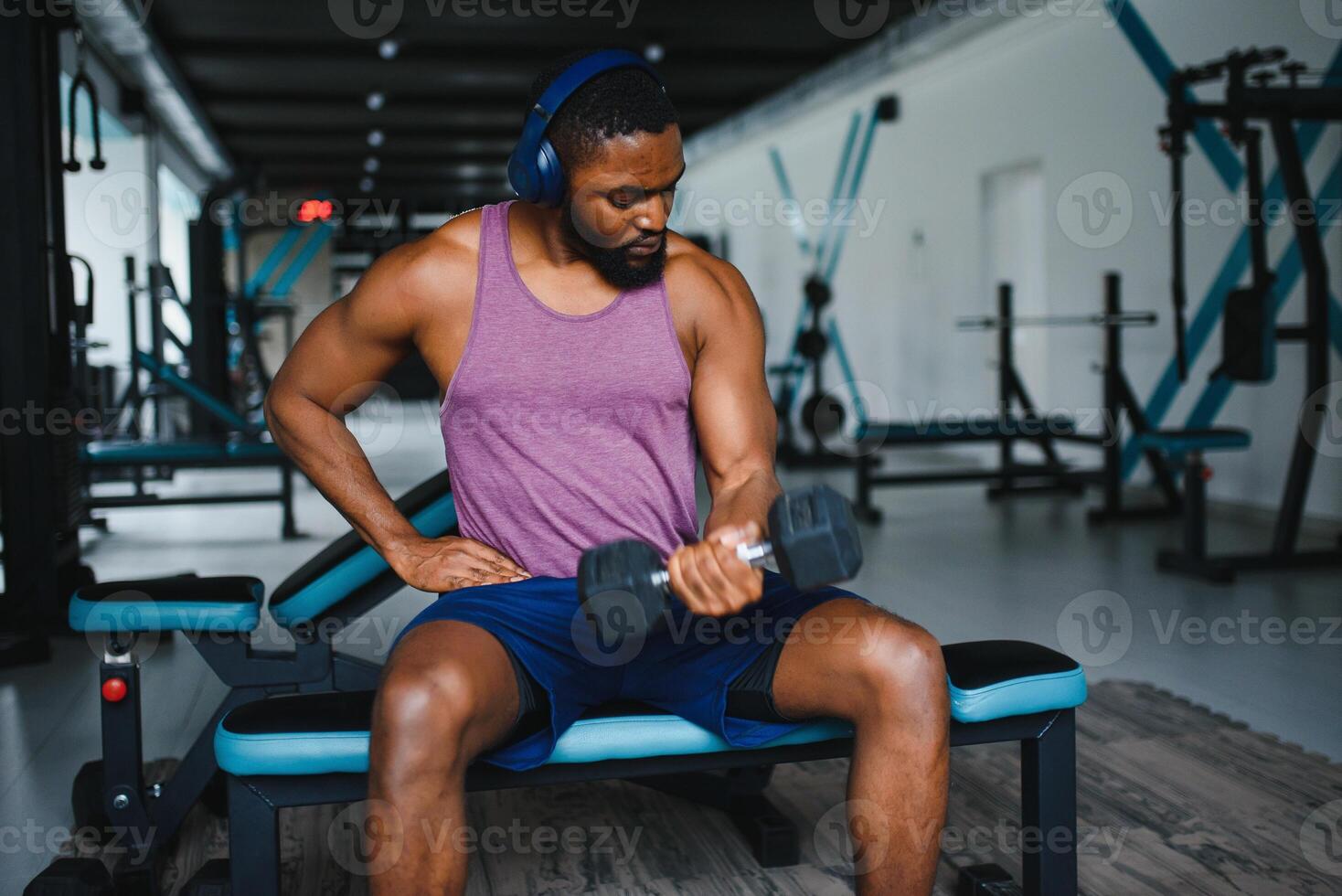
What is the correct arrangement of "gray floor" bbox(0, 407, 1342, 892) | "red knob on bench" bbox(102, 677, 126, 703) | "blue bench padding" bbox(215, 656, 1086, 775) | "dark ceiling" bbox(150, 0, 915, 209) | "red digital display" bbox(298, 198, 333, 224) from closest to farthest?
1. "blue bench padding" bbox(215, 656, 1086, 775)
2. "red knob on bench" bbox(102, 677, 126, 703)
3. "gray floor" bbox(0, 407, 1342, 892)
4. "red digital display" bbox(298, 198, 333, 224)
5. "dark ceiling" bbox(150, 0, 915, 209)

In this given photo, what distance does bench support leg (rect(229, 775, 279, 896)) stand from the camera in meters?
1.21

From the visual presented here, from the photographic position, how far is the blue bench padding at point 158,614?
60.9 inches

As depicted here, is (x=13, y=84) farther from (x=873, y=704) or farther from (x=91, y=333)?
(x=91, y=333)

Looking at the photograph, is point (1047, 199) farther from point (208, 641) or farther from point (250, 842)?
point (250, 842)

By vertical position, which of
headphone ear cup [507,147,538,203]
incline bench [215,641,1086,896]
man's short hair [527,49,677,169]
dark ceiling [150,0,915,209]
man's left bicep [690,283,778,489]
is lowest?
incline bench [215,641,1086,896]

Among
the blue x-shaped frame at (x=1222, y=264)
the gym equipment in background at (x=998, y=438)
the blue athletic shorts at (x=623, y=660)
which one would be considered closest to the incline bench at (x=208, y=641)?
the blue athletic shorts at (x=623, y=660)

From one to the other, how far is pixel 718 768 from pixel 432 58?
6.99 metres

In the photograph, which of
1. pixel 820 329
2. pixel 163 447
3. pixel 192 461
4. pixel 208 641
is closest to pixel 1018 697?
pixel 208 641

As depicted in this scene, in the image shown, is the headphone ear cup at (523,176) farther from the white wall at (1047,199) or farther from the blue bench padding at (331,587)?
the white wall at (1047,199)

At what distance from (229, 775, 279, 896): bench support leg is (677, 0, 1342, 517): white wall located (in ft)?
14.1

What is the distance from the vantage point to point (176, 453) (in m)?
4.43

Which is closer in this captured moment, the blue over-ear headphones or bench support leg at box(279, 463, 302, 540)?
the blue over-ear headphones

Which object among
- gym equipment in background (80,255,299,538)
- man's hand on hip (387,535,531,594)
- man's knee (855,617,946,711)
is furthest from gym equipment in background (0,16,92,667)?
man's knee (855,617,946,711)

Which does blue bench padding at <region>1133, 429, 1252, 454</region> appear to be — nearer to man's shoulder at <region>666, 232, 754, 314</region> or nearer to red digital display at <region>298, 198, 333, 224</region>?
man's shoulder at <region>666, 232, 754, 314</region>
